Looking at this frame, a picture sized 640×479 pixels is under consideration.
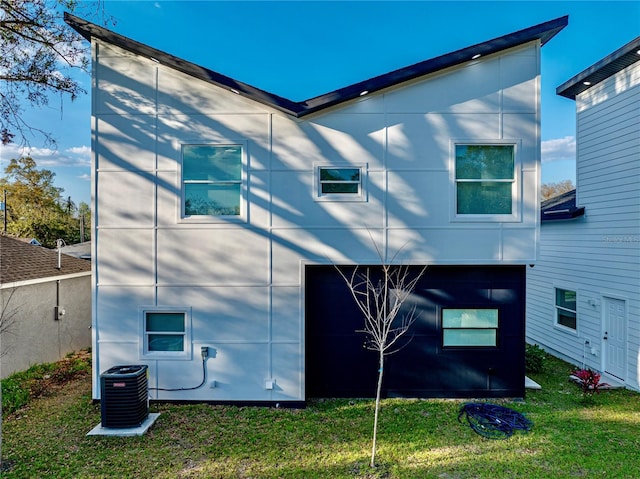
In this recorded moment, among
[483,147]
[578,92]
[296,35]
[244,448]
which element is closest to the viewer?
[244,448]

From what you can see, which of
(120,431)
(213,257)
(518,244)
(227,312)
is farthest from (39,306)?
(518,244)

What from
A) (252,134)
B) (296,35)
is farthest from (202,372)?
(296,35)

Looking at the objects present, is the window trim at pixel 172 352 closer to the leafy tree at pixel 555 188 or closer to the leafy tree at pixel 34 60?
the leafy tree at pixel 34 60

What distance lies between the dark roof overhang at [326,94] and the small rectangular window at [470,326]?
4.40 metres

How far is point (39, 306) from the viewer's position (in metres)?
7.61

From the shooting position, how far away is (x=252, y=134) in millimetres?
5965

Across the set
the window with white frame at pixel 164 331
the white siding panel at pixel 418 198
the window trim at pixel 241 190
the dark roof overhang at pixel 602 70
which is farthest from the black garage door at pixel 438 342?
the dark roof overhang at pixel 602 70

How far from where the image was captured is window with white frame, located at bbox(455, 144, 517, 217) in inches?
235

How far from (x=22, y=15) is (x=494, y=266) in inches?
407

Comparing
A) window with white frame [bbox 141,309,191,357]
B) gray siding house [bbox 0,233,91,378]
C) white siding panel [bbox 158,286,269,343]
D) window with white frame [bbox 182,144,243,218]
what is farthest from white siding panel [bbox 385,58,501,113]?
gray siding house [bbox 0,233,91,378]

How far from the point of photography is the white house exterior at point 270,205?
19.4 feet

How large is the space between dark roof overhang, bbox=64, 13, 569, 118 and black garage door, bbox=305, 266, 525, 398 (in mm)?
3065

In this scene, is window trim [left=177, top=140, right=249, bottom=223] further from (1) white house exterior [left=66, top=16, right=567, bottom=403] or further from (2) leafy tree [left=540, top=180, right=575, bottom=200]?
(2) leafy tree [left=540, top=180, right=575, bottom=200]

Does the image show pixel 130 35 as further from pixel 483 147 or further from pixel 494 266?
pixel 494 266
